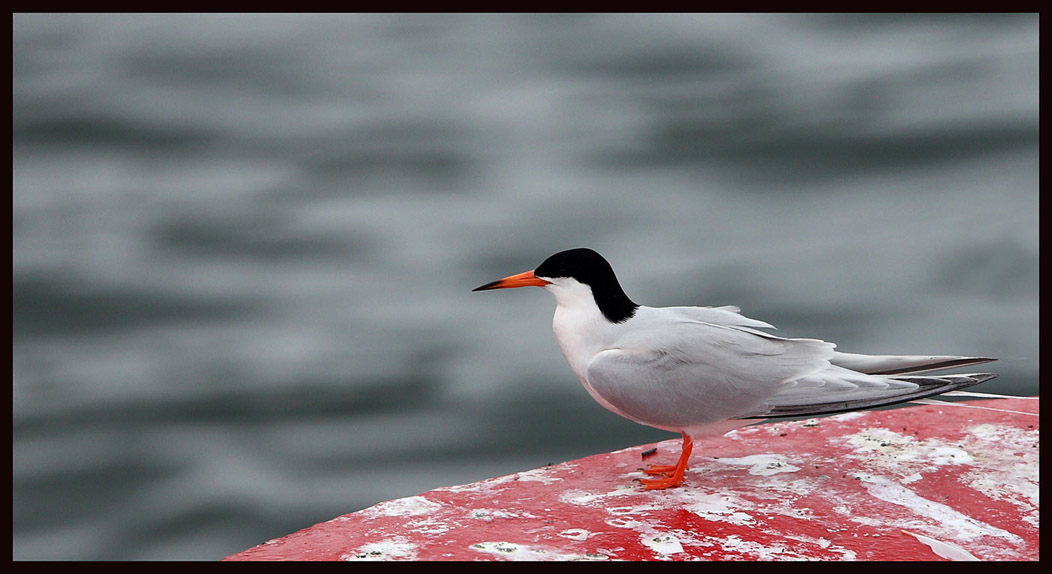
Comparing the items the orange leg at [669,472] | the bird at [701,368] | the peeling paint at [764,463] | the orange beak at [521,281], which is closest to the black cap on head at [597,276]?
the bird at [701,368]

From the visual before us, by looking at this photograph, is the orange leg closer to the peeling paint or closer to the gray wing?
the gray wing

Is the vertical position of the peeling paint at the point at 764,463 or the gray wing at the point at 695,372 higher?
the gray wing at the point at 695,372

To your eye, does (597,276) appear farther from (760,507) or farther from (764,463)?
(760,507)

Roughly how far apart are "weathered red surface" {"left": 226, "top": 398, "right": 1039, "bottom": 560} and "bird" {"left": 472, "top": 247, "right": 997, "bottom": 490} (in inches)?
10.2

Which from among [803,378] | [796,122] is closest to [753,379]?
[803,378]

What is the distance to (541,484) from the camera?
14.3 ft

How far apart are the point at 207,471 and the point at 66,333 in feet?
7.96

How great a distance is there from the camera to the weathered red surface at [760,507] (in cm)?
360

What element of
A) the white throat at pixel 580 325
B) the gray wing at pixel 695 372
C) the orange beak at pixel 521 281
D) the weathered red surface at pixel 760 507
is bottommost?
the weathered red surface at pixel 760 507

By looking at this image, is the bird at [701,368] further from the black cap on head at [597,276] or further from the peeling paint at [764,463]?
the peeling paint at [764,463]

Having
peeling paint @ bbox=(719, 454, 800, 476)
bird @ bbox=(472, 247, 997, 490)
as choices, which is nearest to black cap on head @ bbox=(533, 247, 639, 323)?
bird @ bbox=(472, 247, 997, 490)

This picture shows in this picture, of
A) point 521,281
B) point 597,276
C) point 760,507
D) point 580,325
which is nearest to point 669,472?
point 760,507

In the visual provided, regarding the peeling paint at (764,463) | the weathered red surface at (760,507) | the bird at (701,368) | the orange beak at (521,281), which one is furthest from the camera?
the orange beak at (521,281)

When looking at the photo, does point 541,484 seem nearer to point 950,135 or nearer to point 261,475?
point 261,475
